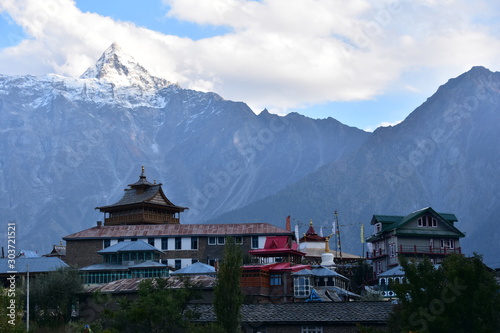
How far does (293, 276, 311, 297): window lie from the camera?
7794 centimetres

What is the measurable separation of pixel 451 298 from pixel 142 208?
78388 millimetres

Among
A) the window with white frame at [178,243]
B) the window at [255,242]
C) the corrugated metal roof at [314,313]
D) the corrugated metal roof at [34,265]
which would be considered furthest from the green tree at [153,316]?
the window with white frame at [178,243]

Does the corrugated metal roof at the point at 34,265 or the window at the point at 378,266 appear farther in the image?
the window at the point at 378,266

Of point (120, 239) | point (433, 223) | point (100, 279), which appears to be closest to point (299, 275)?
point (100, 279)

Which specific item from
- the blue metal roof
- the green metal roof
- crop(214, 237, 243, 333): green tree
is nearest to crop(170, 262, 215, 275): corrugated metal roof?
the blue metal roof

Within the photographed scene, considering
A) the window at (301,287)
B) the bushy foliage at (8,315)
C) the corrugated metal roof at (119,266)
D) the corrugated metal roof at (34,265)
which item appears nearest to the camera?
the bushy foliage at (8,315)

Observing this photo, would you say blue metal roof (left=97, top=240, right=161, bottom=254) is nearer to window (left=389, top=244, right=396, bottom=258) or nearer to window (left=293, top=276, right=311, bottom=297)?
window (left=293, top=276, right=311, bottom=297)

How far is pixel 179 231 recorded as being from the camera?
10419 cm

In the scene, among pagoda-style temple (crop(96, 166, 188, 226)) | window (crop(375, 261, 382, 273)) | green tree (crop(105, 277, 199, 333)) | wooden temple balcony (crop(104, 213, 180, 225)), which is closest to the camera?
green tree (crop(105, 277, 199, 333))

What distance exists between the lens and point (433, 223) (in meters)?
113

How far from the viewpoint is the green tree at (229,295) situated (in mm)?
55688

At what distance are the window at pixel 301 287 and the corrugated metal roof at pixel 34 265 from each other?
82.4ft

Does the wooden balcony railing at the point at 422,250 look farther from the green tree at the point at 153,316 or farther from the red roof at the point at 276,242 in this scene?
the green tree at the point at 153,316

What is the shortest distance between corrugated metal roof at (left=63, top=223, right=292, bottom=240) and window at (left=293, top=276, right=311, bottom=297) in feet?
72.5
